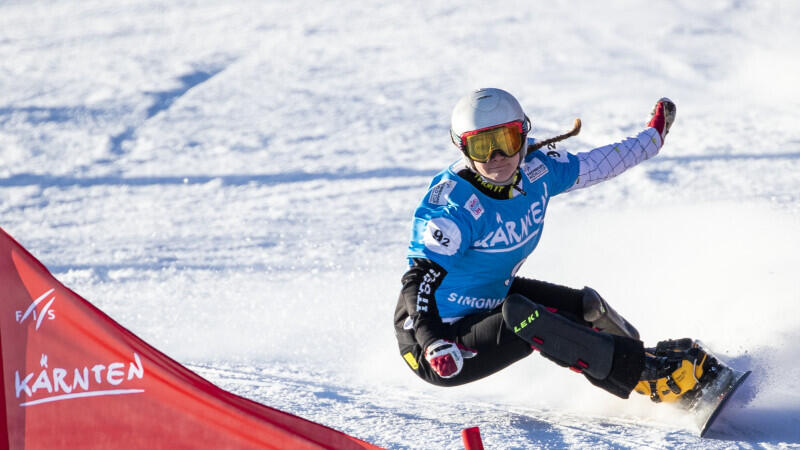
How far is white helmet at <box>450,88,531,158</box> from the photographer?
347 centimetres

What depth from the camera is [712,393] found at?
3.41 m

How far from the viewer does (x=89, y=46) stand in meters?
13.7

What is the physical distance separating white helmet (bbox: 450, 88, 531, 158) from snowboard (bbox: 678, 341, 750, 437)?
1.14m

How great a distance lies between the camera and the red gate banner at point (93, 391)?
2551mm

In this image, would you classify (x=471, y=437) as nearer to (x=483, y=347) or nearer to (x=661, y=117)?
(x=483, y=347)

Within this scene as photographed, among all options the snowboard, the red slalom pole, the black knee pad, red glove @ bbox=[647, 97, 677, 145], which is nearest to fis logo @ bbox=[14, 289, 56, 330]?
the red slalom pole

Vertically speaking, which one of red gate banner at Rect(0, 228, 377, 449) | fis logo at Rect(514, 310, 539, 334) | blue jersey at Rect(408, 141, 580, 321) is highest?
blue jersey at Rect(408, 141, 580, 321)

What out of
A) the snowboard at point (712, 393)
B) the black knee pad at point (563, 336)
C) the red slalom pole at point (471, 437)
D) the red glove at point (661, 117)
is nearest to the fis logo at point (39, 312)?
the red slalom pole at point (471, 437)

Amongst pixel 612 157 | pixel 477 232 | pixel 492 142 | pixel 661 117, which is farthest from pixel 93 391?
pixel 661 117

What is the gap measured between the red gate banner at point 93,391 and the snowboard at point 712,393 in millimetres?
1551

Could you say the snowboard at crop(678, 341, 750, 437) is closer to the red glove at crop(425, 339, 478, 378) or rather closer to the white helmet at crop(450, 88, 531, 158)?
the red glove at crop(425, 339, 478, 378)

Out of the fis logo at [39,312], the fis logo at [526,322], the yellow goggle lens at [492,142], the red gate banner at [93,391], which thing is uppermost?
the yellow goggle lens at [492,142]

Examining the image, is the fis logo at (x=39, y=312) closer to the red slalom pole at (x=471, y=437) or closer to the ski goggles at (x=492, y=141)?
the red slalom pole at (x=471, y=437)

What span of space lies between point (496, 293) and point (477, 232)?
0.37 m
